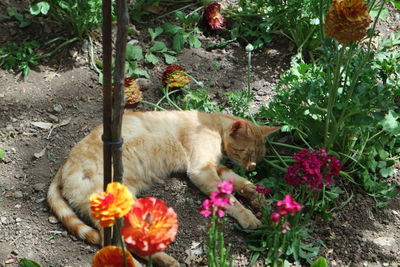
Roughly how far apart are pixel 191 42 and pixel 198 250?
2059 mm

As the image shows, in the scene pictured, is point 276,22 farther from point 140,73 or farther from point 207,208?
point 207,208

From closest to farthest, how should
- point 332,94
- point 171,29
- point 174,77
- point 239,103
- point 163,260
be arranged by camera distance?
point 163,260 → point 332,94 → point 239,103 → point 174,77 → point 171,29

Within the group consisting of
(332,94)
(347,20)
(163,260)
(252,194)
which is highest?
(347,20)

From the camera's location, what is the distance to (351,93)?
325 cm

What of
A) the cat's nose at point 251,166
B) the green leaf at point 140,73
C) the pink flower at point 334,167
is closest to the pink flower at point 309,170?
the pink flower at point 334,167

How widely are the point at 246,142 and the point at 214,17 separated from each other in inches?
58.7

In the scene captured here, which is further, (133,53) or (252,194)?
(133,53)

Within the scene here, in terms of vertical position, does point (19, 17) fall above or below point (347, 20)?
below

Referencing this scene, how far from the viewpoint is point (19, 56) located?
4449 millimetres

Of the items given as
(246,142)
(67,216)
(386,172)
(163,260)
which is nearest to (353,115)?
(386,172)

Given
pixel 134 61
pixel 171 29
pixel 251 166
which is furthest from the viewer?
pixel 171 29

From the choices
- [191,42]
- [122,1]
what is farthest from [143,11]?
[122,1]

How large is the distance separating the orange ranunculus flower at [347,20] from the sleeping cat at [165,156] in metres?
1.14

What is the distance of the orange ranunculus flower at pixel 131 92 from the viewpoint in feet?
13.4
